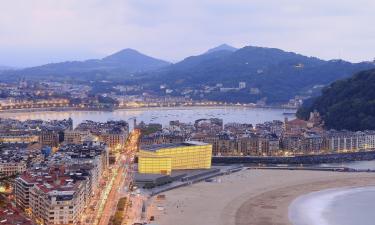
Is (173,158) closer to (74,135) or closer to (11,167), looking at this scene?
(11,167)

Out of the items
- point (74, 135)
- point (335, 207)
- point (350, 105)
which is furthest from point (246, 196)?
point (350, 105)

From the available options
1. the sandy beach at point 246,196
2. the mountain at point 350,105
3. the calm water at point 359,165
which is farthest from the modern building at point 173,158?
the mountain at point 350,105

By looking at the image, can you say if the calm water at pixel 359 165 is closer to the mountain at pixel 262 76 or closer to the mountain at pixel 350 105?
the mountain at pixel 350 105

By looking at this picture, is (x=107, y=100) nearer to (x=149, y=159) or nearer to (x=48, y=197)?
(x=149, y=159)

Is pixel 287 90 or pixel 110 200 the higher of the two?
pixel 287 90

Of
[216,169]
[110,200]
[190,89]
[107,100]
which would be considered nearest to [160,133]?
[216,169]

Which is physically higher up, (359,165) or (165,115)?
(165,115)
